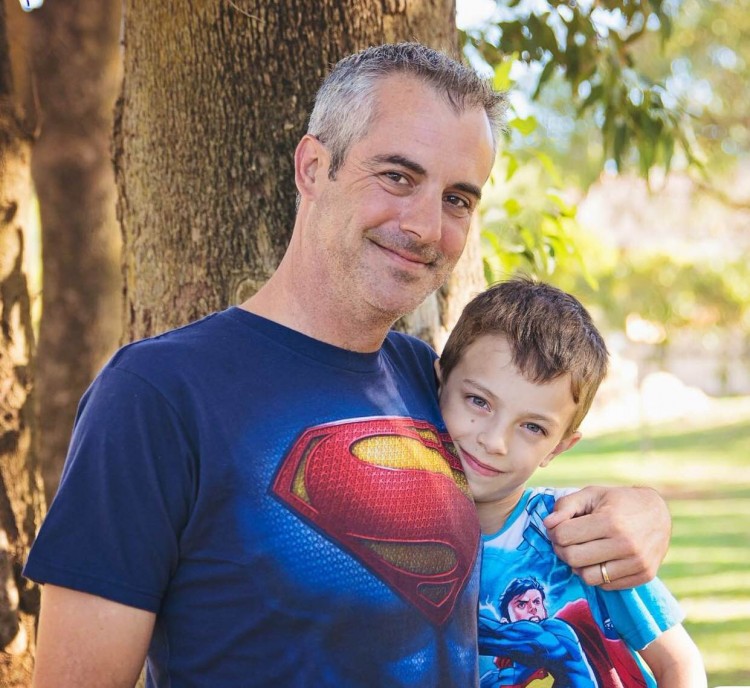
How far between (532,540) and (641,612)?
280 millimetres

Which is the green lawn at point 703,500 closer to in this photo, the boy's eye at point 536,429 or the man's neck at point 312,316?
the boy's eye at point 536,429

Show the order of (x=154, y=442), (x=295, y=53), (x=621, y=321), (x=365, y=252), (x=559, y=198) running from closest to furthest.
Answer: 1. (x=154, y=442)
2. (x=365, y=252)
3. (x=295, y=53)
4. (x=559, y=198)
5. (x=621, y=321)

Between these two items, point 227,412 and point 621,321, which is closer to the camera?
point 227,412

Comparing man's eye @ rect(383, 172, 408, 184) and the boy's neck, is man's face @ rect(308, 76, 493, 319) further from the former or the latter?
the boy's neck

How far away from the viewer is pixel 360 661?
179 centimetres

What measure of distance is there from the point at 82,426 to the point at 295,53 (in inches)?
51.1

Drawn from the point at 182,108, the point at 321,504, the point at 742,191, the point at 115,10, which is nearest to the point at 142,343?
the point at 321,504

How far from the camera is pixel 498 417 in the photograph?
233cm

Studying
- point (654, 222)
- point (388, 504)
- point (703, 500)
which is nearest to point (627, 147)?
point (388, 504)

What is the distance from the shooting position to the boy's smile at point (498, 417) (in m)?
2.29

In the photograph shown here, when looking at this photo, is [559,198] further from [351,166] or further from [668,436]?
[668,436]

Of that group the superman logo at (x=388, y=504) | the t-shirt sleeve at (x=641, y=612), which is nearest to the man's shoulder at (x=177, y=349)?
the superman logo at (x=388, y=504)

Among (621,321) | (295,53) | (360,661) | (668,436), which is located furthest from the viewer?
(668,436)

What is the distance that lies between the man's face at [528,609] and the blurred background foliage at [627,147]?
1.23 m
